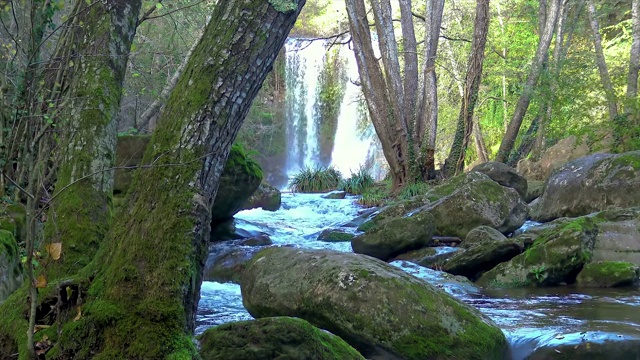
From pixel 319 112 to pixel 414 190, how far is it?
48.4ft

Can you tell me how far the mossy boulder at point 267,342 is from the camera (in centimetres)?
327

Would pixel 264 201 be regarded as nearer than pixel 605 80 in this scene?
No

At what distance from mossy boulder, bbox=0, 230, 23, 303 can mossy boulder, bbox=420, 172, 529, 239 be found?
24.4 ft

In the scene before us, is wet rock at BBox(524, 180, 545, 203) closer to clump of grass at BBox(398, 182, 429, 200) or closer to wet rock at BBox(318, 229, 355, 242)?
clump of grass at BBox(398, 182, 429, 200)

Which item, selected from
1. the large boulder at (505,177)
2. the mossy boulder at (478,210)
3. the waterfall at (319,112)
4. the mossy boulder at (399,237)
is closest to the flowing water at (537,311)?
the mossy boulder at (399,237)

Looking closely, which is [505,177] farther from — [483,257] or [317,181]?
[317,181]

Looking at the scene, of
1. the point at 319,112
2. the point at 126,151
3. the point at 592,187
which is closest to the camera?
the point at 126,151

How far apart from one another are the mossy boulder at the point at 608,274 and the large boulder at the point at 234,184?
6213 mm

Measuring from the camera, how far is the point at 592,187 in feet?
35.6

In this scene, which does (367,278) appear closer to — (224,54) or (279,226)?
(224,54)

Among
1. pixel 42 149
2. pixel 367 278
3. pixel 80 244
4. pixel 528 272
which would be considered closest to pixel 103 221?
pixel 80 244

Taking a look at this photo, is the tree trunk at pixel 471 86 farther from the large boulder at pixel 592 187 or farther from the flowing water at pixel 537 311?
the flowing water at pixel 537 311

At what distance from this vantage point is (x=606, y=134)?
14.7 metres

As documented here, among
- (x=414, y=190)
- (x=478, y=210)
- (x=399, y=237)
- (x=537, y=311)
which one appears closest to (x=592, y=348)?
(x=537, y=311)
